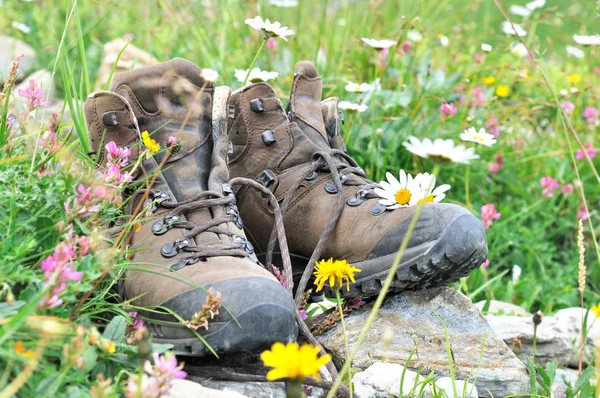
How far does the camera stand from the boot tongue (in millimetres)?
2369

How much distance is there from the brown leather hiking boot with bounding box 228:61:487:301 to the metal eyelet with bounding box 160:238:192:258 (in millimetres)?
435

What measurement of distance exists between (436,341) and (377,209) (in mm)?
403

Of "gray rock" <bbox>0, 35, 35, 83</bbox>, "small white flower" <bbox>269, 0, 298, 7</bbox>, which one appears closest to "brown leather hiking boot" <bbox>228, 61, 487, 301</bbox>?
"small white flower" <bbox>269, 0, 298, 7</bbox>

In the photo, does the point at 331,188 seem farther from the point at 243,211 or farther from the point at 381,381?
the point at 381,381

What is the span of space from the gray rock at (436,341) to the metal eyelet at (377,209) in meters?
0.25

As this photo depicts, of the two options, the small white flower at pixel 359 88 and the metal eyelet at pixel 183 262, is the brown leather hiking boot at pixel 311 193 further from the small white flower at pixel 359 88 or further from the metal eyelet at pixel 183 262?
the small white flower at pixel 359 88

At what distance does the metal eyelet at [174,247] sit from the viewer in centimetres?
186

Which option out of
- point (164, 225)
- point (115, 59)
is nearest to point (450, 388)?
point (164, 225)

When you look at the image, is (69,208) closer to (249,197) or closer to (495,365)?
(249,197)

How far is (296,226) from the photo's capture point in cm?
229

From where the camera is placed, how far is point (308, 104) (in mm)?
2412

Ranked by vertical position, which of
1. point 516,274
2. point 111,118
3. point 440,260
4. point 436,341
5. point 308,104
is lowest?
point 516,274

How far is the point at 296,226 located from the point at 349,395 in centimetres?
72

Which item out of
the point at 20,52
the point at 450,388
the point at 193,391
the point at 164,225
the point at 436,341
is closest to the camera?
the point at 193,391
